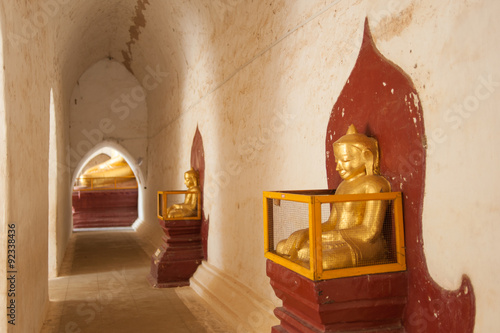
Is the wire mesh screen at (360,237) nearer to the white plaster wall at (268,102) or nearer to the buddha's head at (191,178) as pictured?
the white plaster wall at (268,102)

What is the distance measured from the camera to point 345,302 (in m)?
2.17

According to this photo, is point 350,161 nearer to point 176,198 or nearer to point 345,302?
point 345,302

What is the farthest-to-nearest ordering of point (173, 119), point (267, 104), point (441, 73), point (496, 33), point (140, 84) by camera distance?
point (140, 84)
point (173, 119)
point (267, 104)
point (441, 73)
point (496, 33)

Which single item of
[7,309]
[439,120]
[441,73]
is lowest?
[7,309]

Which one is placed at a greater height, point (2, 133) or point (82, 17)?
point (82, 17)

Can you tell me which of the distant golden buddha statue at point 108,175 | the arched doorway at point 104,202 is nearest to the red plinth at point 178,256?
the arched doorway at point 104,202

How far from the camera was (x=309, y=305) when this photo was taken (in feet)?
7.14

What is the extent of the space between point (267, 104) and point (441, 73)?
211cm

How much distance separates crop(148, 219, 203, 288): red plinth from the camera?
617cm

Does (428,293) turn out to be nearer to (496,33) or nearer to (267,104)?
(496,33)

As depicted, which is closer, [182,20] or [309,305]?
[309,305]

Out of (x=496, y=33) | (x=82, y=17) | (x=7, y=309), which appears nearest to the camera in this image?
(x=496, y=33)

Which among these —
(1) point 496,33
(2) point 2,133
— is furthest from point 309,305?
(2) point 2,133

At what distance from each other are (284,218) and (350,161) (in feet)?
1.78
